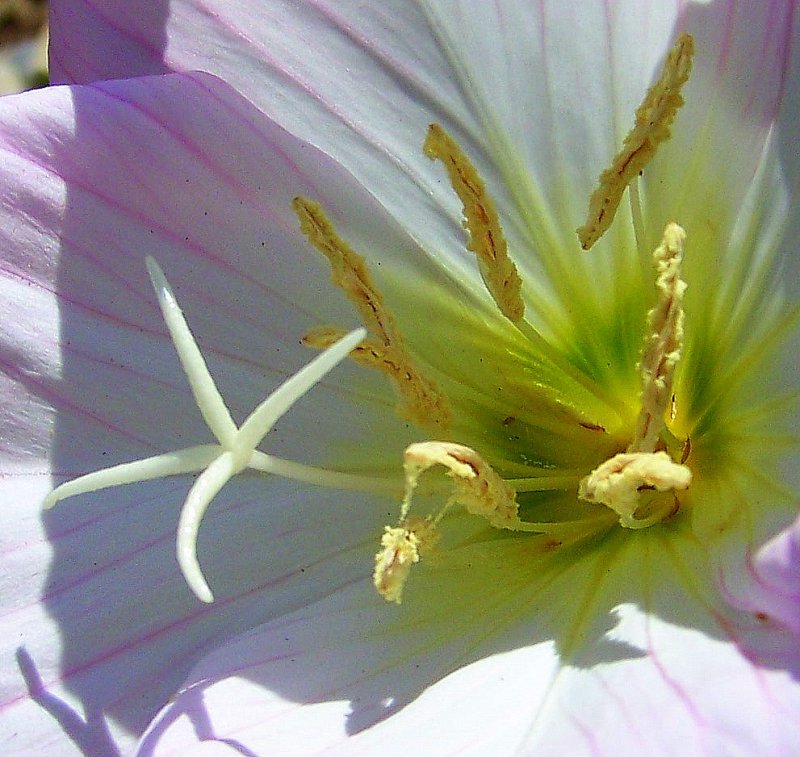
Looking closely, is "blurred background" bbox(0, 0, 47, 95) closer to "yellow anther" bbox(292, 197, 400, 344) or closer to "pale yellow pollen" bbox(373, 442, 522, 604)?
"yellow anther" bbox(292, 197, 400, 344)

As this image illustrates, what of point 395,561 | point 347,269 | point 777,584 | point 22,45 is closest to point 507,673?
point 395,561

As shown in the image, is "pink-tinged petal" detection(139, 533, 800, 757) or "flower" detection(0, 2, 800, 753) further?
"flower" detection(0, 2, 800, 753)

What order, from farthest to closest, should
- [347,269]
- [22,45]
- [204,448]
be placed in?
[22,45]
[347,269]
[204,448]

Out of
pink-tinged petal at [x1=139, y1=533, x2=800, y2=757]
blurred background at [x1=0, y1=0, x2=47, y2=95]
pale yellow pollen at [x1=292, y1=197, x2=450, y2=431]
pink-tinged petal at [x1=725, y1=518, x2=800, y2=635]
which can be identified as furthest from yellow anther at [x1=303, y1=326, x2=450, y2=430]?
blurred background at [x1=0, y1=0, x2=47, y2=95]

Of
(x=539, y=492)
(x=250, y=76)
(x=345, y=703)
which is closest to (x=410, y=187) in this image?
(x=250, y=76)

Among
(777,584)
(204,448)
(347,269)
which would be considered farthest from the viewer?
(347,269)

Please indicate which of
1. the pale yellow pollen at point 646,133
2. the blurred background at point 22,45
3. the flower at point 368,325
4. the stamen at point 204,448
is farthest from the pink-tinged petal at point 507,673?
the blurred background at point 22,45

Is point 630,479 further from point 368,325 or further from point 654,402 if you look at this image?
point 368,325
